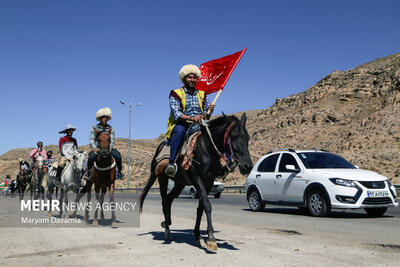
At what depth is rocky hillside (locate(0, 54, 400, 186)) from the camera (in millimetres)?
48688

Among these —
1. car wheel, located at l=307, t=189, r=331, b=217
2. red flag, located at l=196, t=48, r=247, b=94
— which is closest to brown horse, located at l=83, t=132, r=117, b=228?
red flag, located at l=196, t=48, r=247, b=94

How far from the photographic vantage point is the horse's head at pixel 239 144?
6.36m

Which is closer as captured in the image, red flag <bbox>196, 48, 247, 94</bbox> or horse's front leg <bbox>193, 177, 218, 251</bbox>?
horse's front leg <bbox>193, 177, 218, 251</bbox>

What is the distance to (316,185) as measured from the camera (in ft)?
40.2


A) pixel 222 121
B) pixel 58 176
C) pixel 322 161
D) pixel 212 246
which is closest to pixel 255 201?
pixel 322 161

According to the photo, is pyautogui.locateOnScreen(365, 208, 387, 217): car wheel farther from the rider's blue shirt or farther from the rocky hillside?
the rocky hillside

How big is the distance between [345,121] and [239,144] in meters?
60.7

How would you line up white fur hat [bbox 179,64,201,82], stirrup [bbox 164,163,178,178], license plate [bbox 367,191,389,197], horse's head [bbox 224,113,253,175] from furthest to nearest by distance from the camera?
license plate [bbox 367,191,389,197], white fur hat [bbox 179,64,201,82], stirrup [bbox 164,163,178,178], horse's head [bbox 224,113,253,175]

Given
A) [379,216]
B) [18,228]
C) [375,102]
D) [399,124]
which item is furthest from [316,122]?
[18,228]

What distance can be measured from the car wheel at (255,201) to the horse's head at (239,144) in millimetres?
8361

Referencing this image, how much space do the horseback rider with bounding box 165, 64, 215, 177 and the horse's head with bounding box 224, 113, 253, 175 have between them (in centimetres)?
58

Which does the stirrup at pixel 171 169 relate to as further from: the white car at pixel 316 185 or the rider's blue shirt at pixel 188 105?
the white car at pixel 316 185

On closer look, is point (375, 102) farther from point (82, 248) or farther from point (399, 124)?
point (82, 248)

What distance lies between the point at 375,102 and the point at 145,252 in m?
62.7
